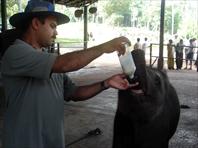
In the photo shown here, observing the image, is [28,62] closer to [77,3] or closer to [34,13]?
[34,13]

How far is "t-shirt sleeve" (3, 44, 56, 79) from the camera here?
249cm

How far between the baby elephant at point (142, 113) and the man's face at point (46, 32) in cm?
57

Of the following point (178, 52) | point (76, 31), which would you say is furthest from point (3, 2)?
point (76, 31)

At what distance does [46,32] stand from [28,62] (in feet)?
1.06

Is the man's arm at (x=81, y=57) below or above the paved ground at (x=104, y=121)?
above

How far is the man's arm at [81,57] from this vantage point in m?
2.49

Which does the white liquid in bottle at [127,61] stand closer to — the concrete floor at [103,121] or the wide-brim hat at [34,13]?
the wide-brim hat at [34,13]

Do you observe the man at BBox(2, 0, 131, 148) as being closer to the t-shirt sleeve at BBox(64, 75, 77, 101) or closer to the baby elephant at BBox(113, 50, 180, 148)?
the baby elephant at BBox(113, 50, 180, 148)

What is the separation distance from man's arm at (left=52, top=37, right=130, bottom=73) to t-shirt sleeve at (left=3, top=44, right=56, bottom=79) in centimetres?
5

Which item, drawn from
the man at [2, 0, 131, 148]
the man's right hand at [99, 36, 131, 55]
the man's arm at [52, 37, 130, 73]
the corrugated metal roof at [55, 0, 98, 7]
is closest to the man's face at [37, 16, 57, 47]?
the man at [2, 0, 131, 148]

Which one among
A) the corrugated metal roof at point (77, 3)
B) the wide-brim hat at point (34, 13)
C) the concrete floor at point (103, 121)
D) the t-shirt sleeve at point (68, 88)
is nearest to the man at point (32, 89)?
the wide-brim hat at point (34, 13)

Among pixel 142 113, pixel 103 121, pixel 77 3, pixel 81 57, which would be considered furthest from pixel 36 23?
pixel 77 3

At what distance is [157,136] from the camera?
10.9ft

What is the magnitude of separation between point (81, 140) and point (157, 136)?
3.28 metres
